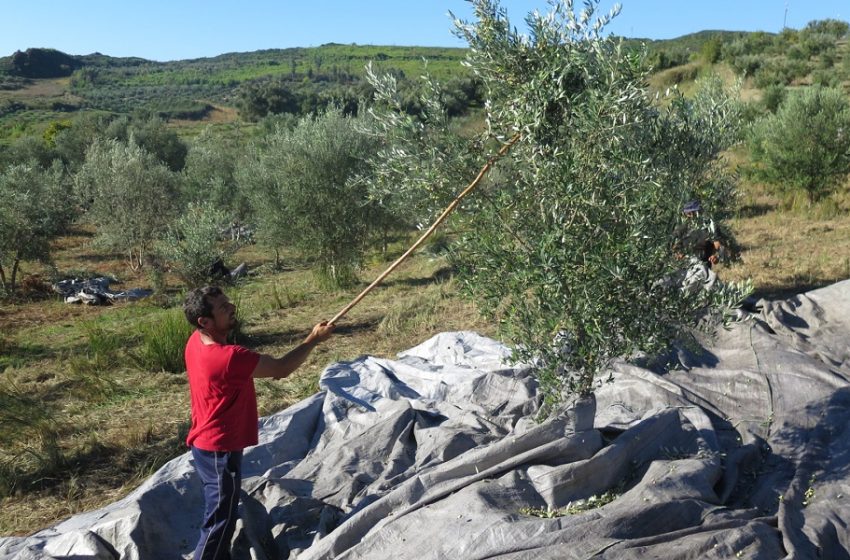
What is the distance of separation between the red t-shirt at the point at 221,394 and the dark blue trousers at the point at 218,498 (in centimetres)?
8

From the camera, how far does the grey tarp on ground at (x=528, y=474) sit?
4.40 metres

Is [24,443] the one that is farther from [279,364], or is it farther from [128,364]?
[279,364]

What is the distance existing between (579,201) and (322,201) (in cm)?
1198

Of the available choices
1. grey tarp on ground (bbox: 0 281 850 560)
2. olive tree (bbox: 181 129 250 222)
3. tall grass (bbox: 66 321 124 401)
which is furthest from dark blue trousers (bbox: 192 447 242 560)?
olive tree (bbox: 181 129 250 222)

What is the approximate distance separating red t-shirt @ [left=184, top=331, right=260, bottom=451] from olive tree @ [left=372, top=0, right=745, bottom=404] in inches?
61.8

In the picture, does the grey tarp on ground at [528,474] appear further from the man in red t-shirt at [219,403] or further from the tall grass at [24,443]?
the tall grass at [24,443]

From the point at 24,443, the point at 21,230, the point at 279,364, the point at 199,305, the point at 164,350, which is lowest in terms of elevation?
the point at 24,443

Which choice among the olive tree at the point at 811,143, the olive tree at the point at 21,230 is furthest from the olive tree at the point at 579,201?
the olive tree at the point at 21,230

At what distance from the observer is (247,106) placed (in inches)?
2562

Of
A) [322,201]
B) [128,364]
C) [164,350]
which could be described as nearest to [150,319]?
[128,364]

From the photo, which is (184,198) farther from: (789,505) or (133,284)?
(789,505)

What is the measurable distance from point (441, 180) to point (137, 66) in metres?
148

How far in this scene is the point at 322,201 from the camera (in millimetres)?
15945

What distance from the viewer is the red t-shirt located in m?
4.39
